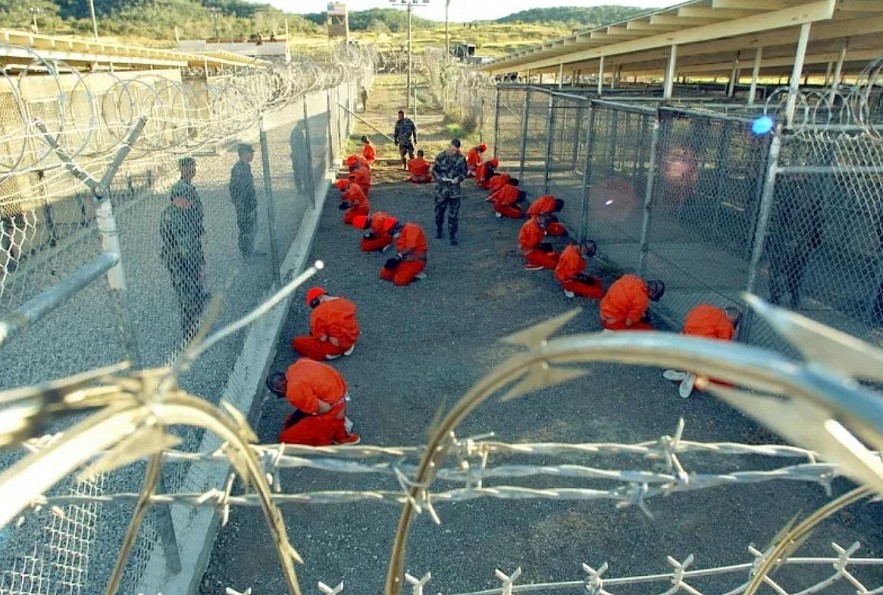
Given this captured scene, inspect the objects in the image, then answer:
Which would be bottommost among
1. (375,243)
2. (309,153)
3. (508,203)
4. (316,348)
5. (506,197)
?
(316,348)

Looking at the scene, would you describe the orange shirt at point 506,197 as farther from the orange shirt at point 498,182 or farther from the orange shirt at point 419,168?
the orange shirt at point 419,168

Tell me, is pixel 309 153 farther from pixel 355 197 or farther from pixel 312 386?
pixel 312 386

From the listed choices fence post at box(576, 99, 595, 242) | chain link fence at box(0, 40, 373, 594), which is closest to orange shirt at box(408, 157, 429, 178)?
chain link fence at box(0, 40, 373, 594)

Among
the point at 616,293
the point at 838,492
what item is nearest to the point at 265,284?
the point at 616,293

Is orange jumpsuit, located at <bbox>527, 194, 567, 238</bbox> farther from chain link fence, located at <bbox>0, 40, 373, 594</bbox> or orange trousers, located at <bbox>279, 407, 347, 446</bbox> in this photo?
orange trousers, located at <bbox>279, 407, 347, 446</bbox>

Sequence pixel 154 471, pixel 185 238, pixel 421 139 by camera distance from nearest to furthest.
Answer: pixel 154 471, pixel 185 238, pixel 421 139

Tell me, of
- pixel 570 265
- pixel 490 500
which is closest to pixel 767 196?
pixel 570 265

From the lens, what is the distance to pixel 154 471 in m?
1.42

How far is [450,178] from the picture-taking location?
9.82 meters

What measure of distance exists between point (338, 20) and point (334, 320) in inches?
1719

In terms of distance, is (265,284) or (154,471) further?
(265,284)

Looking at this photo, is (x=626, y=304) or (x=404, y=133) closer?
(x=626, y=304)

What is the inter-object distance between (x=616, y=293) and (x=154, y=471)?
5.48m

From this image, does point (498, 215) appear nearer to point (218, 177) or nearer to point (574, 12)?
point (218, 177)
